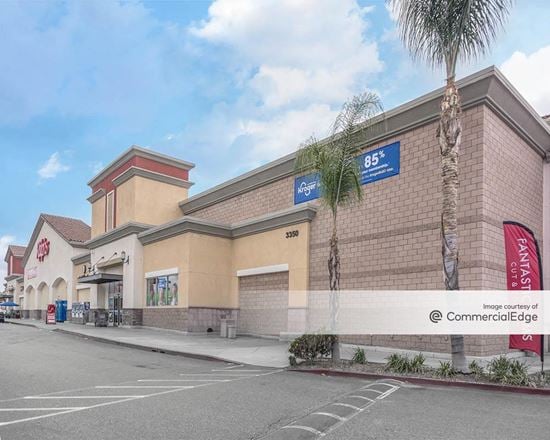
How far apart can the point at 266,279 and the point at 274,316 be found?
178 centimetres

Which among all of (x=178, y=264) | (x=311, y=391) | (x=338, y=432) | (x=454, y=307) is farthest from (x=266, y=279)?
(x=338, y=432)

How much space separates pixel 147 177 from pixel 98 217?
279 inches

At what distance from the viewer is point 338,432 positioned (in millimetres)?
6836

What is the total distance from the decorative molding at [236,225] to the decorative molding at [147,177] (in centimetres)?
427

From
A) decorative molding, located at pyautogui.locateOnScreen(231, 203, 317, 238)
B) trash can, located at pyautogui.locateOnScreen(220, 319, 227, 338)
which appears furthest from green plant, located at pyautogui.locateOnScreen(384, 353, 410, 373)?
trash can, located at pyautogui.locateOnScreen(220, 319, 227, 338)

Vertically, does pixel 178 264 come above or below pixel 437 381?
A: above

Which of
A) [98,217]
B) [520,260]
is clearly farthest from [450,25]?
[98,217]

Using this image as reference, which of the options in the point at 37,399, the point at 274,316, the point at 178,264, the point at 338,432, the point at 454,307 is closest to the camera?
the point at 338,432

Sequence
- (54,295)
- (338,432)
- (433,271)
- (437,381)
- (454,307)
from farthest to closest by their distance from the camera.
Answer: (54,295), (433,271), (454,307), (437,381), (338,432)

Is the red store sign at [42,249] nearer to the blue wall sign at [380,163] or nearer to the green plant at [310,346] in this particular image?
the blue wall sign at [380,163]

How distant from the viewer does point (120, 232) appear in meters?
30.1

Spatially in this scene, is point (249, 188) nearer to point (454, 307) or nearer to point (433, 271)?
point (433, 271)

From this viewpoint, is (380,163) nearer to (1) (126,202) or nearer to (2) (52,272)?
(1) (126,202)

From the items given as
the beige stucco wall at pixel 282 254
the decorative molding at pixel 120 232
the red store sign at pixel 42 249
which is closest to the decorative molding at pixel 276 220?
the beige stucco wall at pixel 282 254
